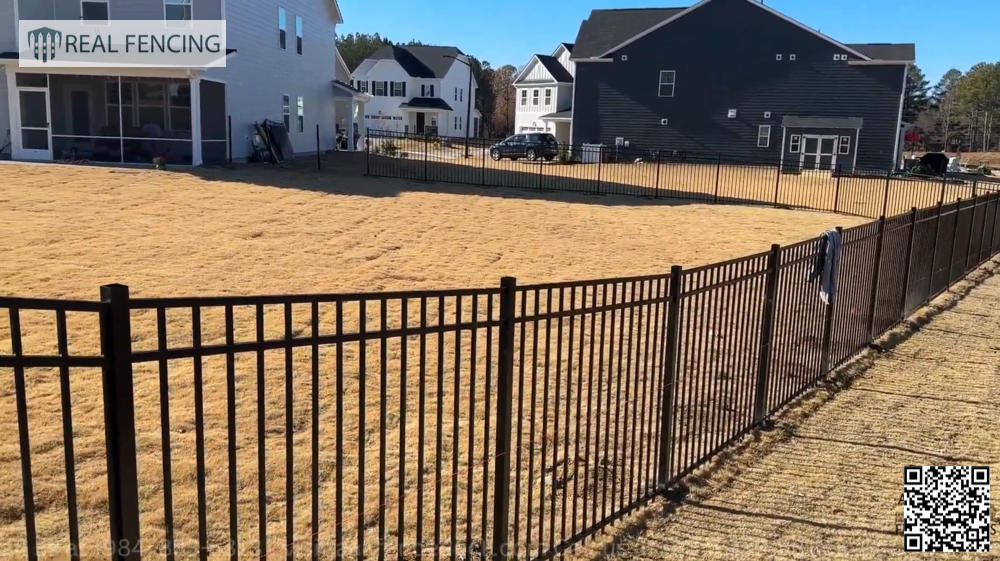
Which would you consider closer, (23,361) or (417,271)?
(23,361)

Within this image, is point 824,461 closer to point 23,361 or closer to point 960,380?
point 960,380

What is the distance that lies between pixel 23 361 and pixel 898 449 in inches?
231

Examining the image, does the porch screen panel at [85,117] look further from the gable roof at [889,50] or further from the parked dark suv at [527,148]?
the gable roof at [889,50]

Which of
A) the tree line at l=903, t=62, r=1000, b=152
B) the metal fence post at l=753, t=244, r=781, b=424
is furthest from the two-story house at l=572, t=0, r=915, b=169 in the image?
the tree line at l=903, t=62, r=1000, b=152

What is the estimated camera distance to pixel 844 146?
142 feet

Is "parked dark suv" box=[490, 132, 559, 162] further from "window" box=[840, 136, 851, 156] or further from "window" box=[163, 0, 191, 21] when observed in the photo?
"window" box=[163, 0, 191, 21]

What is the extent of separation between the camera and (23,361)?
242 cm

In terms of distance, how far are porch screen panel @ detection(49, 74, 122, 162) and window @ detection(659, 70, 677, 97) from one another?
30.1 meters

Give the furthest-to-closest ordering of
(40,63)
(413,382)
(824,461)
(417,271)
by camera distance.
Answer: (40,63) < (417,271) < (413,382) < (824,461)

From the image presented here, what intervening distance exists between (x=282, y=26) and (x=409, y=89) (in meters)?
38.4

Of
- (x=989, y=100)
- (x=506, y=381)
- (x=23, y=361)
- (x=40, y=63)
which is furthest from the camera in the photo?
(x=989, y=100)

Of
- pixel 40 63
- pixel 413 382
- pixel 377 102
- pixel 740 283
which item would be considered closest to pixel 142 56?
pixel 40 63

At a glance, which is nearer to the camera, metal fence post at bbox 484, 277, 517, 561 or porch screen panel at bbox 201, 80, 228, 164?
metal fence post at bbox 484, 277, 517, 561

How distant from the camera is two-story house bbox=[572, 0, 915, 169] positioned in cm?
4275
